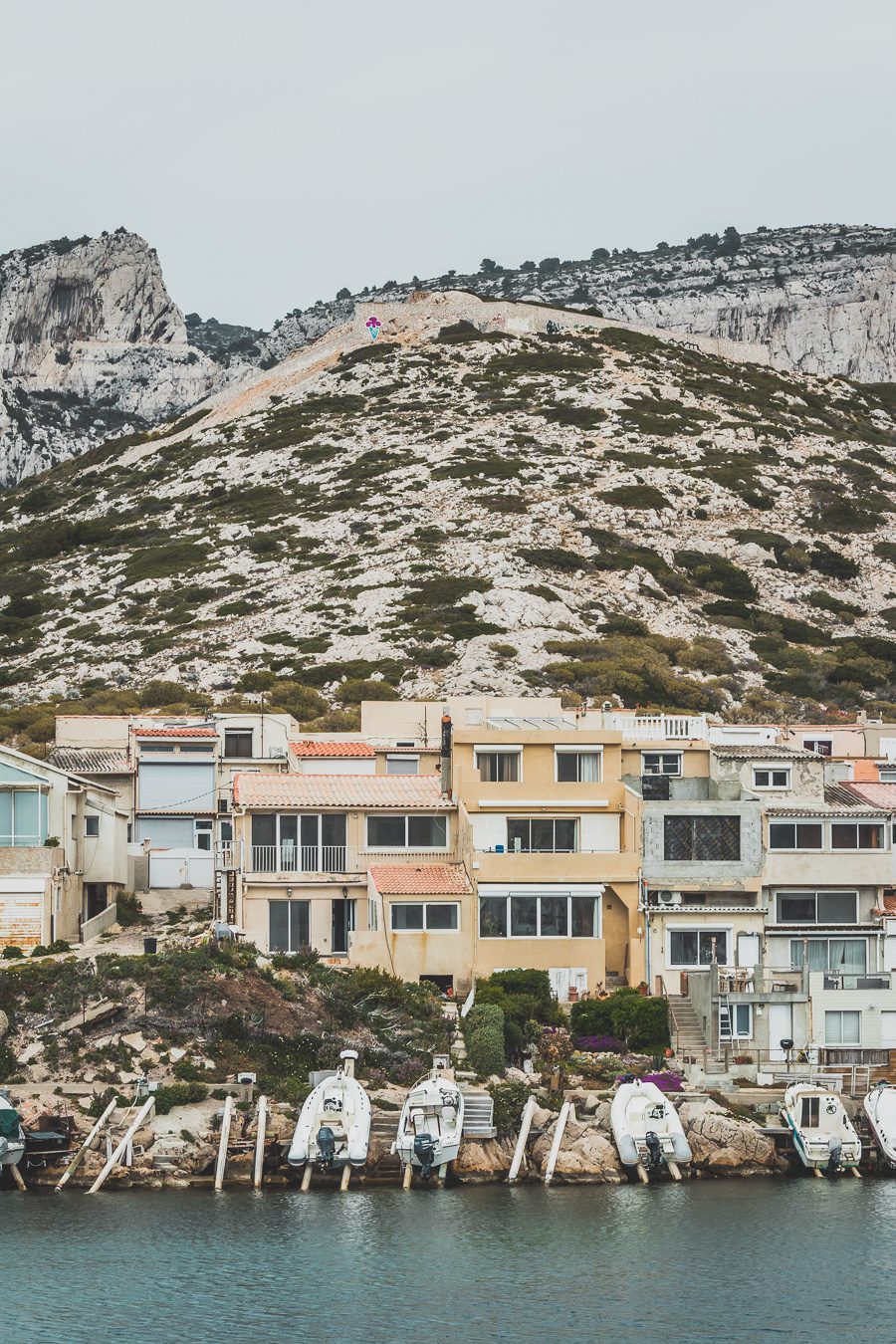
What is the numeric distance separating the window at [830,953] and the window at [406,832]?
33.9ft

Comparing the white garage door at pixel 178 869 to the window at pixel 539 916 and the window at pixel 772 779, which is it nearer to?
the window at pixel 539 916

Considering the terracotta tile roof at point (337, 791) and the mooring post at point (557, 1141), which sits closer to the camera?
the mooring post at point (557, 1141)

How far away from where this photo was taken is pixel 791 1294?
34.7 meters

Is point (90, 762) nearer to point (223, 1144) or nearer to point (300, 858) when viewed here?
point (300, 858)

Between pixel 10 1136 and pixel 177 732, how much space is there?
2585 centimetres

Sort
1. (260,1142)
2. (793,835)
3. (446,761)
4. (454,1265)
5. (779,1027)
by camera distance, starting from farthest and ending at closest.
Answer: (446,761)
(793,835)
(779,1027)
(260,1142)
(454,1265)

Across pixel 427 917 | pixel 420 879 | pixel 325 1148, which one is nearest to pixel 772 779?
pixel 420 879

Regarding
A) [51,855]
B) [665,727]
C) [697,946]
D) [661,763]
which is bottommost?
[697,946]

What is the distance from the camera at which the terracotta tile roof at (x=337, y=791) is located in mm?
52844

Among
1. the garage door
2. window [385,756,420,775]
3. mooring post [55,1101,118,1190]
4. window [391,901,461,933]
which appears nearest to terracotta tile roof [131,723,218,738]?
window [385,756,420,775]

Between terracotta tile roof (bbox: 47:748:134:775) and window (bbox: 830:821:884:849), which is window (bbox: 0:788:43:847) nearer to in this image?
terracotta tile roof (bbox: 47:748:134:775)

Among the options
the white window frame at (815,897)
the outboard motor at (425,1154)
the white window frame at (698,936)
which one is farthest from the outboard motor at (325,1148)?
the white window frame at (815,897)

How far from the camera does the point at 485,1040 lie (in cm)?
4325

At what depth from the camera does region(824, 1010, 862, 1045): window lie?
45.2m
